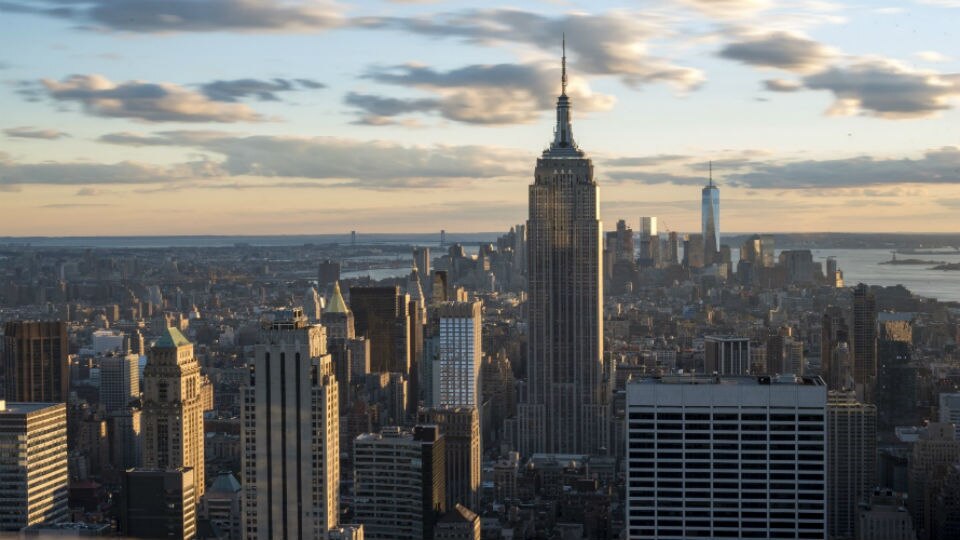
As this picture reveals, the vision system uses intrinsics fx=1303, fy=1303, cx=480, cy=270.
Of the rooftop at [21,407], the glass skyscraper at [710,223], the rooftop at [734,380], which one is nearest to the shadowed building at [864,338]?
the glass skyscraper at [710,223]

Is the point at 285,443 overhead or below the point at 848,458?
overhead

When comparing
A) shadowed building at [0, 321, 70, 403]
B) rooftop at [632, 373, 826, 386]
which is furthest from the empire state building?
rooftop at [632, 373, 826, 386]

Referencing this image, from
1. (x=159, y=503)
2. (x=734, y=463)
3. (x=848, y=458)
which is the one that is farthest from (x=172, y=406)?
(x=734, y=463)

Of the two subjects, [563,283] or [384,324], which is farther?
[563,283]

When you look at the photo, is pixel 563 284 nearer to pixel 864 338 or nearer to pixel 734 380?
→ pixel 864 338

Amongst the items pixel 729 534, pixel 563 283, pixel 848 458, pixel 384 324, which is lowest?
pixel 848 458

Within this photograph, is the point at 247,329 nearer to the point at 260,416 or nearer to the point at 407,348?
the point at 260,416
